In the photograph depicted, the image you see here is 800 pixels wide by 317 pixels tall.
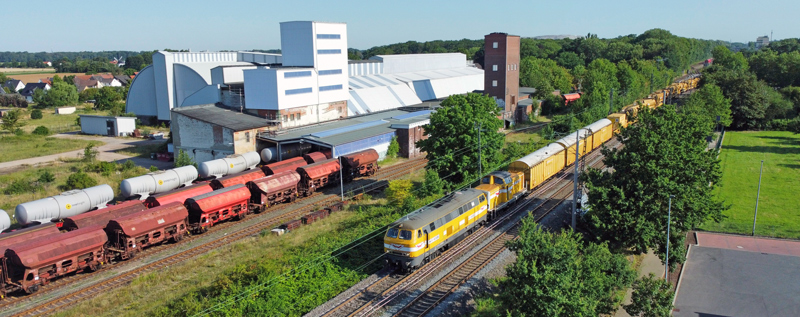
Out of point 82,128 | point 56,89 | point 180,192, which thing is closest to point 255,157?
point 180,192

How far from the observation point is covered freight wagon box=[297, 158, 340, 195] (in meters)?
40.6

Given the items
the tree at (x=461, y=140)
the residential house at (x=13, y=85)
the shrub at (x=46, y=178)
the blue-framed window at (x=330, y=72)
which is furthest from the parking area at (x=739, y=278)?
the residential house at (x=13, y=85)

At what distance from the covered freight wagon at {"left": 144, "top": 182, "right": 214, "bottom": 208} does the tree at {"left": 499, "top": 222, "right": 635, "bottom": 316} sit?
22421 mm

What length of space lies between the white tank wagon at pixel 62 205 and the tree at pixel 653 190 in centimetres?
3030

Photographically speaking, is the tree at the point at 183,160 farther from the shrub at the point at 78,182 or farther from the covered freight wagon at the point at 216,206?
the covered freight wagon at the point at 216,206

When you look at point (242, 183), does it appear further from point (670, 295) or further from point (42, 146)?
point (42, 146)

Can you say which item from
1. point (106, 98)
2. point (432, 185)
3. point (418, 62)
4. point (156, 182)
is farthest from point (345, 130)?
point (106, 98)

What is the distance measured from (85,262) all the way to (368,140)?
2903 cm

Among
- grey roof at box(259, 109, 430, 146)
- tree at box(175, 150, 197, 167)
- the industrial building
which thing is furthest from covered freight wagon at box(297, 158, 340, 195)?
tree at box(175, 150, 197, 167)

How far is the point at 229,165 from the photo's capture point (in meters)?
43.3

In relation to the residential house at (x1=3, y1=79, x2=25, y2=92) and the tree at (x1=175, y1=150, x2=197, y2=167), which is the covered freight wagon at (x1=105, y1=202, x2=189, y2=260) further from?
the residential house at (x1=3, y1=79, x2=25, y2=92)

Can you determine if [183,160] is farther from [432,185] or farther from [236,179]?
[432,185]

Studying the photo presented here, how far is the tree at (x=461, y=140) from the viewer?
3719cm

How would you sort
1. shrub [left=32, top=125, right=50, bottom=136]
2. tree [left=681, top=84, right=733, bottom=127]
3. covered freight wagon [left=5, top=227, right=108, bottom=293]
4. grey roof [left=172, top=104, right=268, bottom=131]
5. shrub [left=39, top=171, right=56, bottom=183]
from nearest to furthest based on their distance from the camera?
1. covered freight wagon [left=5, top=227, right=108, bottom=293]
2. shrub [left=39, top=171, right=56, bottom=183]
3. grey roof [left=172, top=104, right=268, bottom=131]
4. tree [left=681, top=84, right=733, bottom=127]
5. shrub [left=32, top=125, right=50, bottom=136]
